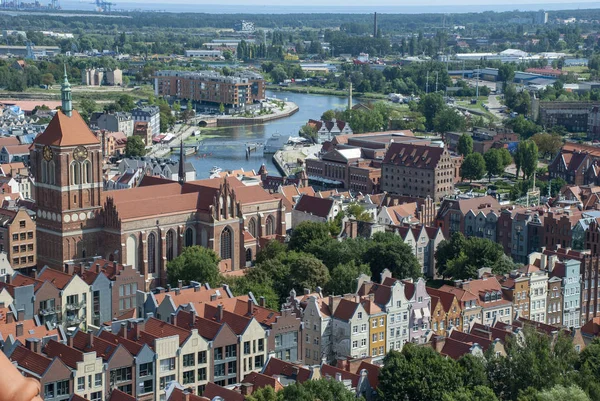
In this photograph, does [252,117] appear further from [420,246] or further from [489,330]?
[489,330]

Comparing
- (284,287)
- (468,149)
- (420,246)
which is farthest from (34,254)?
(468,149)

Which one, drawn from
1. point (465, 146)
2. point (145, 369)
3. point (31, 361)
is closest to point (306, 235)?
point (145, 369)

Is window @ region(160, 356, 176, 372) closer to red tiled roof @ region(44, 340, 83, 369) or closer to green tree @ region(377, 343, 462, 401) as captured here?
red tiled roof @ region(44, 340, 83, 369)

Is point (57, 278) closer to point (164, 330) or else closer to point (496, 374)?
point (164, 330)

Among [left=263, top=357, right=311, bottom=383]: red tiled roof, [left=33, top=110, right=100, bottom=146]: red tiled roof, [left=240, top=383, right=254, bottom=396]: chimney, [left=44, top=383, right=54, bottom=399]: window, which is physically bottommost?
[left=44, top=383, right=54, bottom=399]: window

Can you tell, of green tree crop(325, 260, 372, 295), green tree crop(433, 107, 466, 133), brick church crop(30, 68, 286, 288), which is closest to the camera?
green tree crop(325, 260, 372, 295)

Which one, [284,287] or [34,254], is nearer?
[284,287]

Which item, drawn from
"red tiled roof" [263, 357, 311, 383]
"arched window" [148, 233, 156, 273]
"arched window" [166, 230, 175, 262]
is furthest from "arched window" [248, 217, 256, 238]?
Answer: "red tiled roof" [263, 357, 311, 383]
